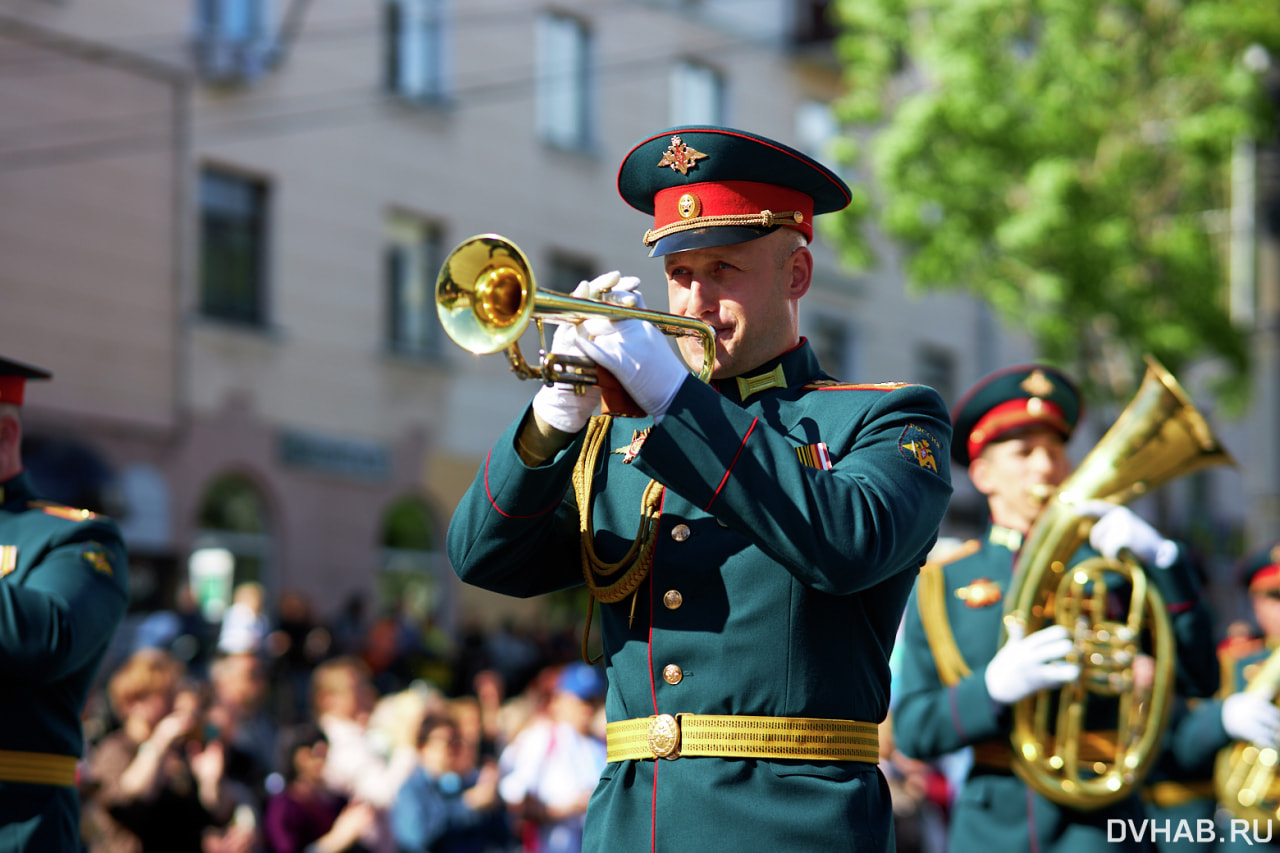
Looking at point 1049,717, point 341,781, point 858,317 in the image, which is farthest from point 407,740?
point 858,317

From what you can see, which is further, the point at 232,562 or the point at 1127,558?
the point at 232,562

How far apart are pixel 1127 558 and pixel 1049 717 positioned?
0.62 m

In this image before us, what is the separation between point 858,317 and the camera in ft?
95.2

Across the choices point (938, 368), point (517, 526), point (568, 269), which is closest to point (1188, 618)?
point (517, 526)

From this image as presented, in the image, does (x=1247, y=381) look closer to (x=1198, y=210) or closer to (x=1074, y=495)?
(x=1198, y=210)

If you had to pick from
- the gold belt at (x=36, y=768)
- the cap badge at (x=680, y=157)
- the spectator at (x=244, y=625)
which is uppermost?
the cap badge at (x=680, y=157)

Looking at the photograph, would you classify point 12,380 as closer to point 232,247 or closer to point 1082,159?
point 232,247

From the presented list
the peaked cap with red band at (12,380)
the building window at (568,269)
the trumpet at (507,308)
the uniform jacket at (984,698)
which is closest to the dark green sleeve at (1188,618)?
the uniform jacket at (984,698)

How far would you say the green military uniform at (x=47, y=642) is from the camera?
4.70 meters

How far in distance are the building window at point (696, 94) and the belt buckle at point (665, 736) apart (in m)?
22.1

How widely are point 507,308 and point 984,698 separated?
10.2 ft

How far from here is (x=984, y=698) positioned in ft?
19.1

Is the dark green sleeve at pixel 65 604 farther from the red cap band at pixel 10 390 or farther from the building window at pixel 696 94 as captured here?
the building window at pixel 696 94

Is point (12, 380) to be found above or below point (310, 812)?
above
